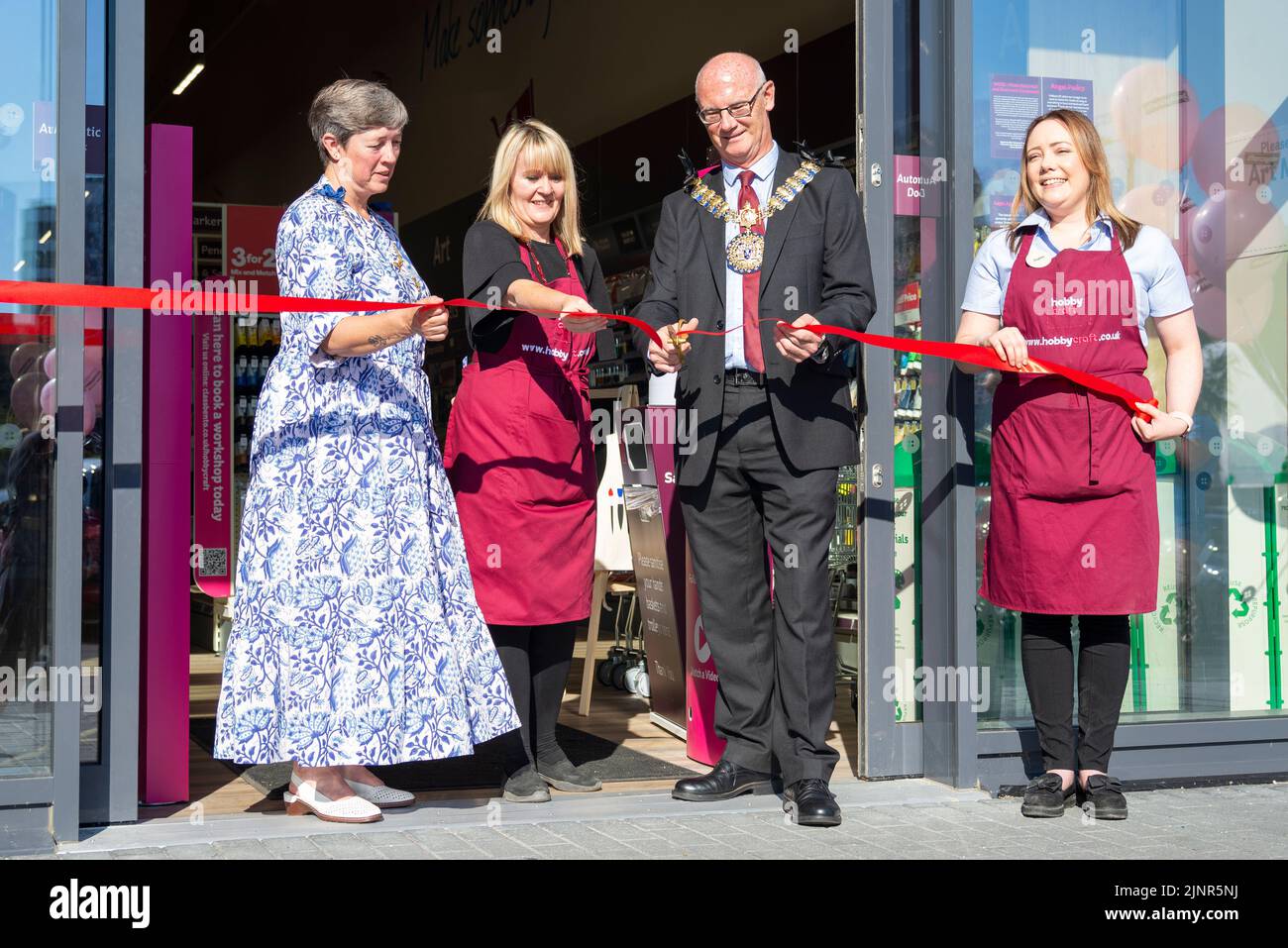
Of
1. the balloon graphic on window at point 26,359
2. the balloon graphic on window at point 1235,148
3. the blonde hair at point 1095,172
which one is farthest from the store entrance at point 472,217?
the balloon graphic on window at point 1235,148

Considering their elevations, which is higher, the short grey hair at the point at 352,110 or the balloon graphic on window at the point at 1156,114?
the balloon graphic on window at the point at 1156,114

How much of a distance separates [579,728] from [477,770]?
96cm

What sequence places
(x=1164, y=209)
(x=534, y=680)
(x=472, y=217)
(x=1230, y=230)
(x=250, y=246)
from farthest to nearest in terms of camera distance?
(x=472, y=217) → (x=250, y=246) → (x=1230, y=230) → (x=1164, y=209) → (x=534, y=680)

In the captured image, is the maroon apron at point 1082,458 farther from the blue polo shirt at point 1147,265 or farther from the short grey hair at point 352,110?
the short grey hair at point 352,110

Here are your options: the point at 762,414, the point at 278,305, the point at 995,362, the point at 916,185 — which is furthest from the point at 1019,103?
the point at 278,305

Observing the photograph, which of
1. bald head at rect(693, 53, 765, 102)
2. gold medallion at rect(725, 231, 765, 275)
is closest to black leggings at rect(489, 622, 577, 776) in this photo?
gold medallion at rect(725, 231, 765, 275)

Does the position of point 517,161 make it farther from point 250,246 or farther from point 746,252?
point 250,246

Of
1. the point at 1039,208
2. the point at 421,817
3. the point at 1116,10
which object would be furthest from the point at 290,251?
the point at 1116,10

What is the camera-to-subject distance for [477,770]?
4582 mm

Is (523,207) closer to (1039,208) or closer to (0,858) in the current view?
(1039,208)

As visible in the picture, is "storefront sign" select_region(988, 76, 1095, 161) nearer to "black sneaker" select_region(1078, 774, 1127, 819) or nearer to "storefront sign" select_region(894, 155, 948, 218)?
"storefront sign" select_region(894, 155, 948, 218)

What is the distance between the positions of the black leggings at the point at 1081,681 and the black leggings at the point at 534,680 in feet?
4.22

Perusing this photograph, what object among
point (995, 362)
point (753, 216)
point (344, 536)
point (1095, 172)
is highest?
point (1095, 172)

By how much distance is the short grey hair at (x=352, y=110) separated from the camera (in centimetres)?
364
